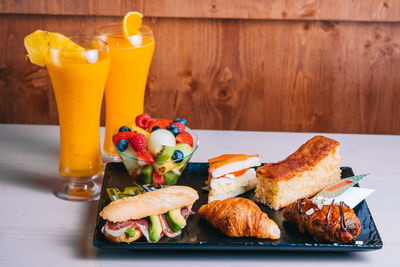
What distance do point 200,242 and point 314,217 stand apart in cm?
27

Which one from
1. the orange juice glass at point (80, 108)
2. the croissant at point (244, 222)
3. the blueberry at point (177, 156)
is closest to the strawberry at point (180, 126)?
the blueberry at point (177, 156)

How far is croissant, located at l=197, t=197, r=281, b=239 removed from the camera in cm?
132

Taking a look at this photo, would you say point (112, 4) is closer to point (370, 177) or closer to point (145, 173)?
point (145, 173)

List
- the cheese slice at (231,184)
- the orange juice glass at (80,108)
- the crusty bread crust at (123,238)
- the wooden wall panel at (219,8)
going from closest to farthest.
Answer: the crusty bread crust at (123,238) < the orange juice glass at (80,108) < the cheese slice at (231,184) < the wooden wall panel at (219,8)

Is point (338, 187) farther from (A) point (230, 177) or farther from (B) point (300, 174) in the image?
(A) point (230, 177)

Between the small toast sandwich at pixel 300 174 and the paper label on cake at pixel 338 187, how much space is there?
0.06m

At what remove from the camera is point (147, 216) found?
132 cm

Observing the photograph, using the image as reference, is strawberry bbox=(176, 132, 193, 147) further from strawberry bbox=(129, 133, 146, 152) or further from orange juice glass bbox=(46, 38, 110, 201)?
orange juice glass bbox=(46, 38, 110, 201)

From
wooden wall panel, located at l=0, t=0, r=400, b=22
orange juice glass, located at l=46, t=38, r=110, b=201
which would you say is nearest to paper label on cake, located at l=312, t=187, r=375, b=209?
orange juice glass, located at l=46, t=38, r=110, b=201

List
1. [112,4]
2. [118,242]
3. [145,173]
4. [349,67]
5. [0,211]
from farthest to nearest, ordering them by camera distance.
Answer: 1. [349,67]
2. [112,4]
3. [145,173]
4. [0,211]
5. [118,242]

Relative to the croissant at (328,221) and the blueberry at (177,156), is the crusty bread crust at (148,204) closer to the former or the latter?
the blueberry at (177,156)

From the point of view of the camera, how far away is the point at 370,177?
1.71 meters

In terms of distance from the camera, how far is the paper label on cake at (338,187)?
1491 millimetres

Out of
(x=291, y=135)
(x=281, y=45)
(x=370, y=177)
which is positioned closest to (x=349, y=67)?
(x=281, y=45)
